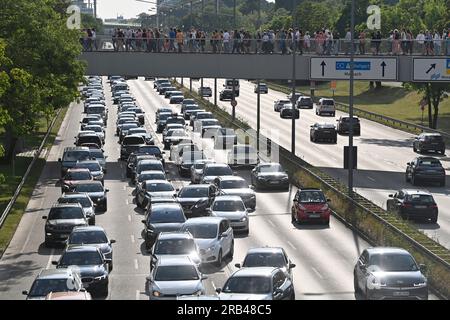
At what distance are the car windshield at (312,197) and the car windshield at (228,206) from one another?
10.9 ft

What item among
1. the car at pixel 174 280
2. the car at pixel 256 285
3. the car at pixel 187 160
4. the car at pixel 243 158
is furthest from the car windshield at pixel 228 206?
the car at pixel 243 158

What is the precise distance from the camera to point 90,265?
32.8 metres

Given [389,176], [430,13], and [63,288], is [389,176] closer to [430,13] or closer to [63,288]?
[63,288]

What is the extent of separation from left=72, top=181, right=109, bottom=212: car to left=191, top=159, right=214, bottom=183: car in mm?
7967

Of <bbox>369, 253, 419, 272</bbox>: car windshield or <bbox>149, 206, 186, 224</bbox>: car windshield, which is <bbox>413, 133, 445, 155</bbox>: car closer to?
<bbox>149, 206, 186, 224</bbox>: car windshield

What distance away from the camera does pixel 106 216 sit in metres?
50.4

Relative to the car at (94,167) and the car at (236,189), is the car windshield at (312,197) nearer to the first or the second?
the car at (236,189)

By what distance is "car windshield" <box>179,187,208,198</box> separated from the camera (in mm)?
49312

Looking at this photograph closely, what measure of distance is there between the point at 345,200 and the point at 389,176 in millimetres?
15413

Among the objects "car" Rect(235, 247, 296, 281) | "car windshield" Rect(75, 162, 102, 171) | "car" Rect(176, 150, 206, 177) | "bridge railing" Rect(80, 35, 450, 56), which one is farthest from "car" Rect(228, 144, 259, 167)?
"car" Rect(235, 247, 296, 281)

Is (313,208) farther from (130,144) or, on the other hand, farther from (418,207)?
(130,144)

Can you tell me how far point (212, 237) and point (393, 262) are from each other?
332 inches

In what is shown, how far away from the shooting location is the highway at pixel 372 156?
2126 inches
